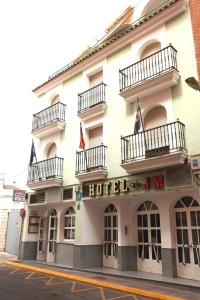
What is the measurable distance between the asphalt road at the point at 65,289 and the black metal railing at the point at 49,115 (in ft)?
27.6

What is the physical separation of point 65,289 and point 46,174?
7.20 metres

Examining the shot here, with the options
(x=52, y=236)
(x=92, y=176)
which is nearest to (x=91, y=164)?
(x=92, y=176)

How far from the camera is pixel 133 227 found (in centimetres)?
1251

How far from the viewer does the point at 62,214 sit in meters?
15.3

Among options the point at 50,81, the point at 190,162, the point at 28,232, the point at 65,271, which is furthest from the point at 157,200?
the point at 50,81

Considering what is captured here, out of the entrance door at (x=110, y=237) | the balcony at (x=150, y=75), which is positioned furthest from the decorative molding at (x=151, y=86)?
the entrance door at (x=110, y=237)

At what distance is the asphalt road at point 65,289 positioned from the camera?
8155mm

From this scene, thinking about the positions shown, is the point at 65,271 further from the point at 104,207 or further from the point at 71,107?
the point at 71,107

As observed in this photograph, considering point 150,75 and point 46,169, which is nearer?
point 150,75

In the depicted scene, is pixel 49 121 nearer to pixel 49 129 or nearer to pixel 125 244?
pixel 49 129

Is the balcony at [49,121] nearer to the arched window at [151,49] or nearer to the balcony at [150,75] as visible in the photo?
the balcony at [150,75]

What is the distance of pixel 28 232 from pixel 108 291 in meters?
8.69

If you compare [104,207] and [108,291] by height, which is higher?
[104,207]

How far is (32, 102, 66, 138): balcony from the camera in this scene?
618 inches
